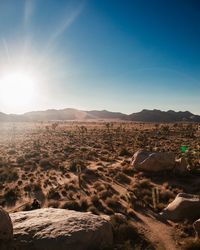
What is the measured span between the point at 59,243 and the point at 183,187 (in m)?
10.1

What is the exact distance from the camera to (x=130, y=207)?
496 inches

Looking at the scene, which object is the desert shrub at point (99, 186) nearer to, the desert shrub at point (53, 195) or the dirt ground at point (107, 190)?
the dirt ground at point (107, 190)

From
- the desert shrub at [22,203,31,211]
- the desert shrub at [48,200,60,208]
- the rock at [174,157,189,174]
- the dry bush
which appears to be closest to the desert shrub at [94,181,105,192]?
the desert shrub at [48,200,60,208]

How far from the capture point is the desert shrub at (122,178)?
56.3 ft

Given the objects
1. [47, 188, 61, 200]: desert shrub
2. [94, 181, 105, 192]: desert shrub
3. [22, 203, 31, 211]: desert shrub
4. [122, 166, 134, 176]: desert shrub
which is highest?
[122, 166, 134, 176]: desert shrub

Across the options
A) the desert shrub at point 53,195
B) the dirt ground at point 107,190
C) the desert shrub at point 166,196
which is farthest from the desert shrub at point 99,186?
the desert shrub at point 166,196

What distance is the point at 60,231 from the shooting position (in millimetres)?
7801

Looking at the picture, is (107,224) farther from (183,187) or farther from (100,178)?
(100,178)

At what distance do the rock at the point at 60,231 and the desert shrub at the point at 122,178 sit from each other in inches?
329

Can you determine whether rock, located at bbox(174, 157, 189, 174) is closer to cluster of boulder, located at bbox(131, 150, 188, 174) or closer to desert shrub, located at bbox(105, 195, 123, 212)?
cluster of boulder, located at bbox(131, 150, 188, 174)

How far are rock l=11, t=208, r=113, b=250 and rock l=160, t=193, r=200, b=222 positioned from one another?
3650 mm

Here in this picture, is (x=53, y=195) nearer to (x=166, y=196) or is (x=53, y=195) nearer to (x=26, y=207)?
(x=26, y=207)

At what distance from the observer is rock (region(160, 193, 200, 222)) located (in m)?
10.7

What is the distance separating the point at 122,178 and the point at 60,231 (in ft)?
34.0
